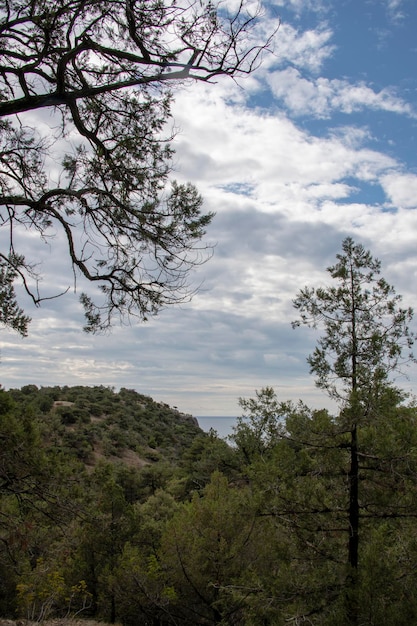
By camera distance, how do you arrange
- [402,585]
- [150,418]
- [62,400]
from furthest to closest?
[150,418] < [62,400] < [402,585]

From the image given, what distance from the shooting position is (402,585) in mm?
6160

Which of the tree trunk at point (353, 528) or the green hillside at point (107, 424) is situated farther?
the green hillside at point (107, 424)

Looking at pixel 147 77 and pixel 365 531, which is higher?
pixel 147 77

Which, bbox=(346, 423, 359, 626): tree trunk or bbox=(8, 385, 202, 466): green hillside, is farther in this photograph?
bbox=(8, 385, 202, 466): green hillside

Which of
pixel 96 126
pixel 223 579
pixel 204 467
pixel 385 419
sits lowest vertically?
pixel 223 579

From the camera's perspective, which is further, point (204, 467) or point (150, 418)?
point (150, 418)

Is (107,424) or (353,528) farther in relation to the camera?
(107,424)

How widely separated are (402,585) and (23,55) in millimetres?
8001

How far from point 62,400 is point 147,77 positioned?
168 feet

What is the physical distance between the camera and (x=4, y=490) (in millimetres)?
4688

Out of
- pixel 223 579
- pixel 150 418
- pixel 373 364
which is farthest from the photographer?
pixel 150 418

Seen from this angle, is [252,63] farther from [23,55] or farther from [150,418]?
[150,418]

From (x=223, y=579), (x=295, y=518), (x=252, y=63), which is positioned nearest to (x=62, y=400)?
(x=223, y=579)

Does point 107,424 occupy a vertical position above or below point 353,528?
below
